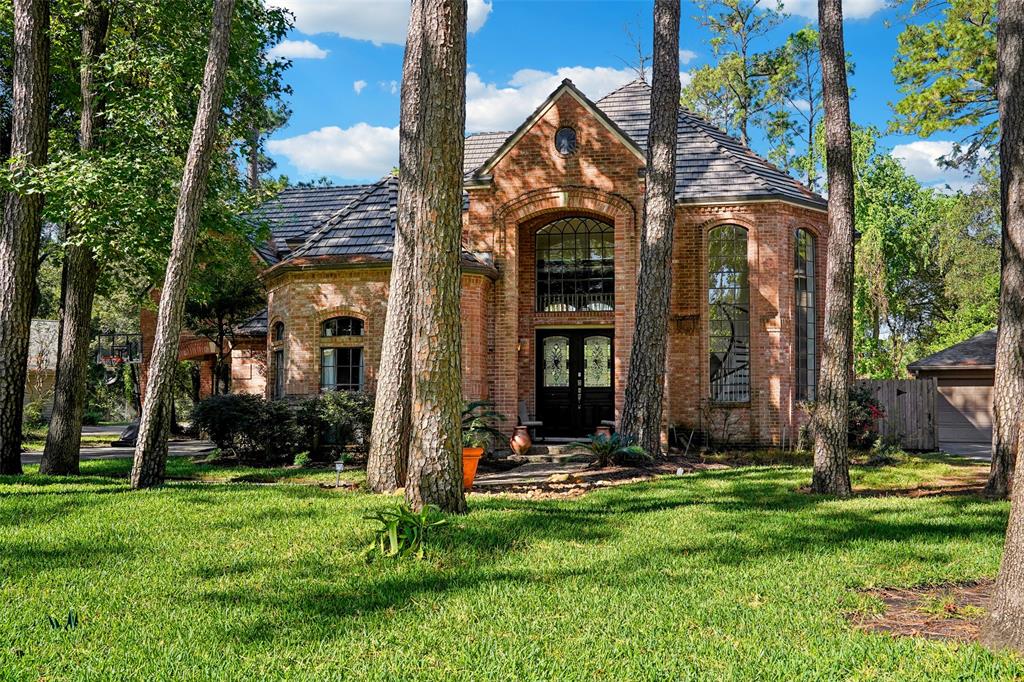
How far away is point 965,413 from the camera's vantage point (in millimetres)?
27812

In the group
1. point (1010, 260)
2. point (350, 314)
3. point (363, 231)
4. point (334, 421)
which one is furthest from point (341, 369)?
point (1010, 260)

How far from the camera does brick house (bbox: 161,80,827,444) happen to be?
18203 mm

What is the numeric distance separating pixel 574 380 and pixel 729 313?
13.4 feet

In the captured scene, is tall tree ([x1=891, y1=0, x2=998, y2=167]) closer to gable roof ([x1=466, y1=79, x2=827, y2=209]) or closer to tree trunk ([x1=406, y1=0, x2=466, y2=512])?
gable roof ([x1=466, y1=79, x2=827, y2=209])

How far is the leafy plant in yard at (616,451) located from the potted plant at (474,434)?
79.8 inches

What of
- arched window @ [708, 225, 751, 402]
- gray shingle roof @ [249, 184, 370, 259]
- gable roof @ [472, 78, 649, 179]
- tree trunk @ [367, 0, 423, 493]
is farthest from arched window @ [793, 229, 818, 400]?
gray shingle roof @ [249, 184, 370, 259]

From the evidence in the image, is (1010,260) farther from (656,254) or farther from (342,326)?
(342,326)

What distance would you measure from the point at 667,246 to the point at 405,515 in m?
9.54

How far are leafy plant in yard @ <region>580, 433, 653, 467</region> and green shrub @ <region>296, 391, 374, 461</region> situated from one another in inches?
181

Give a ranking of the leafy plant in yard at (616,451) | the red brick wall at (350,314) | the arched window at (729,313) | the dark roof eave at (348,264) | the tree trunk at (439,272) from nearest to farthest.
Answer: the tree trunk at (439,272) < the leafy plant in yard at (616,451) < the dark roof eave at (348,264) < the red brick wall at (350,314) < the arched window at (729,313)

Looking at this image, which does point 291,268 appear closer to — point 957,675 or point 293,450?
point 293,450

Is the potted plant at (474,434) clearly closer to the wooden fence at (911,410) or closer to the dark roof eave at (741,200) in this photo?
the dark roof eave at (741,200)

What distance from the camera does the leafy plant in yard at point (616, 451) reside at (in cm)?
1409

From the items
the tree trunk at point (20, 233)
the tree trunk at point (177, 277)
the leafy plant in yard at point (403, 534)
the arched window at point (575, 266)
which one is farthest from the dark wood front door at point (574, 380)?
the leafy plant in yard at point (403, 534)
